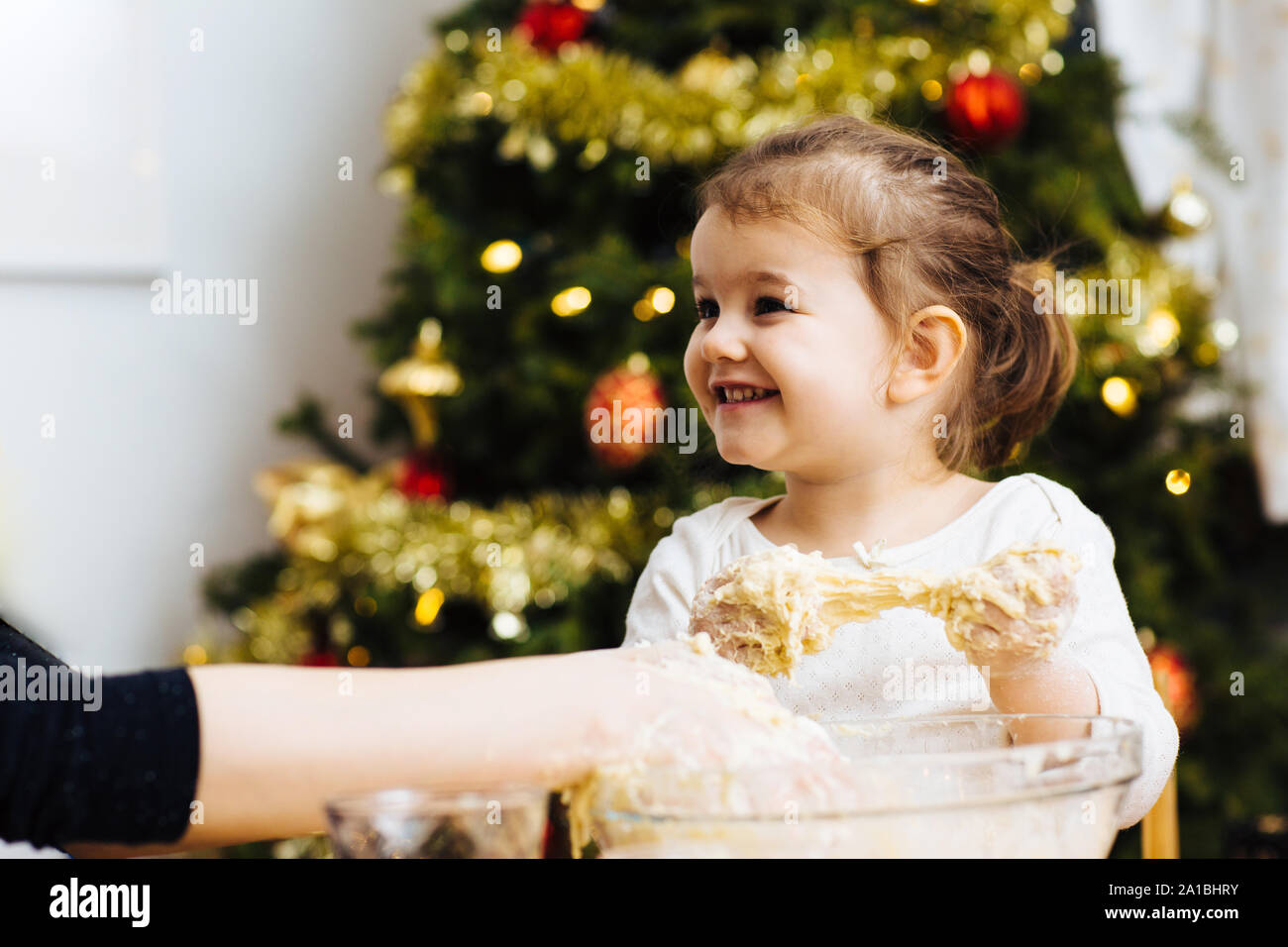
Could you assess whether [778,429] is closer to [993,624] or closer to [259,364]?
[993,624]

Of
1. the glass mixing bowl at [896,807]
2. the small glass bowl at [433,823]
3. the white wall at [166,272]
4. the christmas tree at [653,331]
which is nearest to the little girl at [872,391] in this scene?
the glass mixing bowl at [896,807]

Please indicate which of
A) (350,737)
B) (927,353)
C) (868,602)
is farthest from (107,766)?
(927,353)

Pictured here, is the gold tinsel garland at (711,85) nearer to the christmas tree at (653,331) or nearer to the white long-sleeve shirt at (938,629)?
the christmas tree at (653,331)

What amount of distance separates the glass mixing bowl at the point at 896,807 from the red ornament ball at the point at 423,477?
53.5 inches

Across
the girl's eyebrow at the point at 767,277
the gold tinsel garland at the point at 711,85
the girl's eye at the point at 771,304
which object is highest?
the gold tinsel garland at the point at 711,85

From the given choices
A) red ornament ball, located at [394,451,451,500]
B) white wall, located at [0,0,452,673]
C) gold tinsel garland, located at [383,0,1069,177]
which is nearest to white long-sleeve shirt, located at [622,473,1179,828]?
gold tinsel garland, located at [383,0,1069,177]

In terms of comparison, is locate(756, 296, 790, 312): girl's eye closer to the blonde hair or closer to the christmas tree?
the blonde hair

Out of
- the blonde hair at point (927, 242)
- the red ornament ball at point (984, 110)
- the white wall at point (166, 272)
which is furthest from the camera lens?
the white wall at point (166, 272)

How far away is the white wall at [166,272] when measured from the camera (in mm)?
2115

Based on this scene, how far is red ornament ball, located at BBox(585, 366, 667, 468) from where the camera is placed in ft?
4.72

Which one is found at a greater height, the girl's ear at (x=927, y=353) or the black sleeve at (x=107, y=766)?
the girl's ear at (x=927, y=353)

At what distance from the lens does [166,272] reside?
2.20 metres

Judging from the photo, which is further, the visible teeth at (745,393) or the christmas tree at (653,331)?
the christmas tree at (653,331)

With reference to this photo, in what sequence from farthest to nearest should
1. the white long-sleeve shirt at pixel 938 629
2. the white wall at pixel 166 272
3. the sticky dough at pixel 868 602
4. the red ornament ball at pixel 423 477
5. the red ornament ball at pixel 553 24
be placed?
the white wall at pixel 166 272 → the red ornament ball at pixel 423 477 → the red ornament ball at pixel 553 24 → the white long-sleeve shirt at pixel 938 629 → the sticky dough at pixel 868 602
